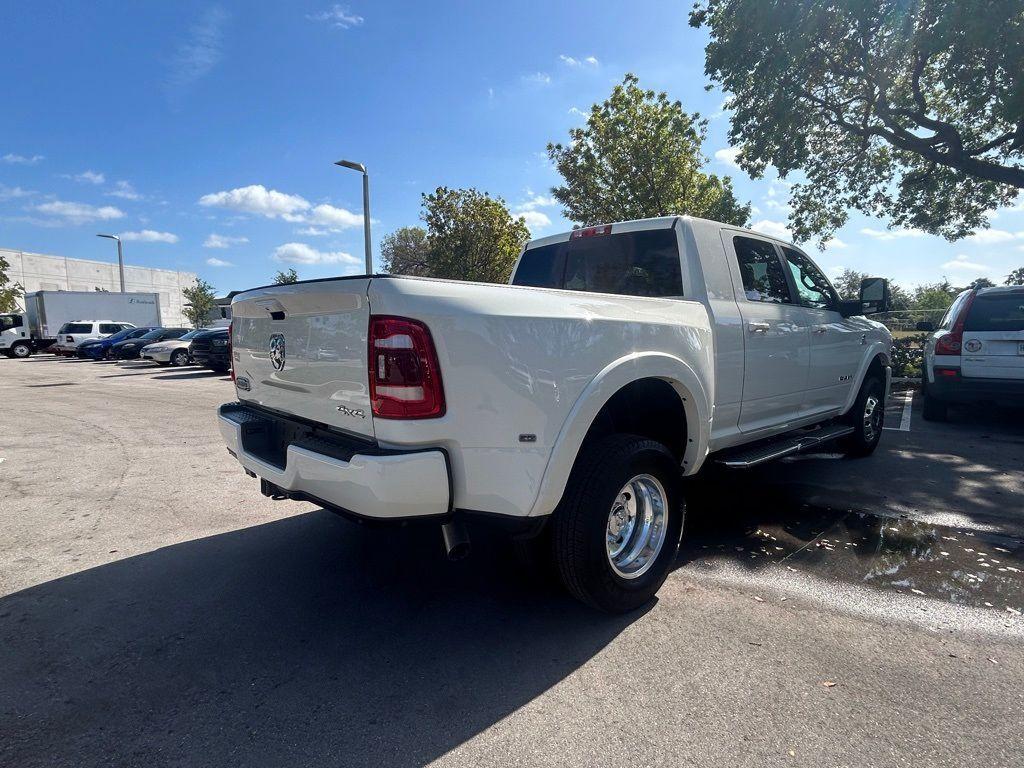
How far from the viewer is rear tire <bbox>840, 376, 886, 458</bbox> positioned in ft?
18.7

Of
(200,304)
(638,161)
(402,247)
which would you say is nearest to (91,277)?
(200,304)

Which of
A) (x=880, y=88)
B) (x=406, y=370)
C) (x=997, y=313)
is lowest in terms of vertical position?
(x=406, y=370)

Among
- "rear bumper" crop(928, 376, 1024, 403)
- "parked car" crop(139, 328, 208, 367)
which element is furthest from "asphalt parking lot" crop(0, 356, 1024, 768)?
"parked car" crop(139, 328, 208, 367)

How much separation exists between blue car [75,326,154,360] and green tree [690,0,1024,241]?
2688cm

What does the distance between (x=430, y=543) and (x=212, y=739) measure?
1874 millimetres

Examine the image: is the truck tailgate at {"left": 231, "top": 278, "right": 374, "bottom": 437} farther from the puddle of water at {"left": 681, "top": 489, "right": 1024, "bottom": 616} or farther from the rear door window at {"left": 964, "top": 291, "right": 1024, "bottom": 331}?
the rear door window at {"left": 964, "top": 291, "right": 1024, "bottom": 331}

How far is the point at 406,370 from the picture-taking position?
226 cm

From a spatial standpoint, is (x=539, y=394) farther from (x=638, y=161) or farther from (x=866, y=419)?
(x=638, y=161)

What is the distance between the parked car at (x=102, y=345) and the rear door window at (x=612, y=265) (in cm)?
2808

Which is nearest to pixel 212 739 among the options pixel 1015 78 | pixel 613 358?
pixel 613 358

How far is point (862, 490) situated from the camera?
4.93 meters

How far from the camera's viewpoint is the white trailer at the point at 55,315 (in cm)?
3031

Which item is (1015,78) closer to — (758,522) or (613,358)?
(758,522)

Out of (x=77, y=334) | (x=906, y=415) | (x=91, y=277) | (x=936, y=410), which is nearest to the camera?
(x=936, y=410)
